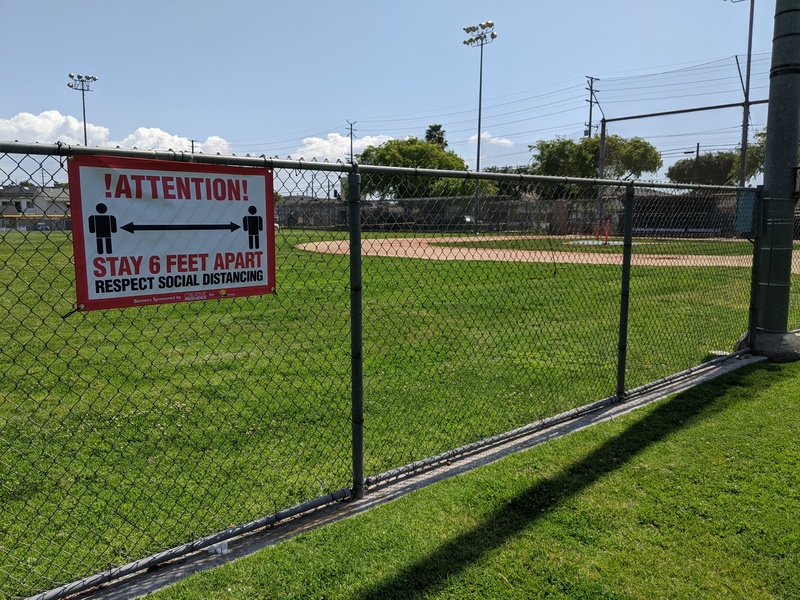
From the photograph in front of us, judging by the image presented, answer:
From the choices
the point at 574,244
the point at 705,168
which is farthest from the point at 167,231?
the point at 705,168

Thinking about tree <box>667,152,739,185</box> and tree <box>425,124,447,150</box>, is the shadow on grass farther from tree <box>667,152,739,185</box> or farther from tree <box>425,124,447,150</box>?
tree <box>425,124,447,150</box>

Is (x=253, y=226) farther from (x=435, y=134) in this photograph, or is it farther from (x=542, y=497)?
(x=435, y=134)

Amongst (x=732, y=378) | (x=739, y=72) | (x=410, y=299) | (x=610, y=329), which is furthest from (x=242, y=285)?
(x=739, y=72)

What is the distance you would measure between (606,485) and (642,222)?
850cm

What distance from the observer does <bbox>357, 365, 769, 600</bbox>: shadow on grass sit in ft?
9.13

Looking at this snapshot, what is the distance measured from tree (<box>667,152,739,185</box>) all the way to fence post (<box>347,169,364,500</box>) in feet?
165

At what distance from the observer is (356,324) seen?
11.5ft

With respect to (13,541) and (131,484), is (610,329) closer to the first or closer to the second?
(131,484)

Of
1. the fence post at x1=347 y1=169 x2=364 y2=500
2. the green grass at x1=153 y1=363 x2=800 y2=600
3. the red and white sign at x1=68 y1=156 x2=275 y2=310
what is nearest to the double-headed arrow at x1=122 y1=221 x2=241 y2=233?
the red and white sign at x1=68 y1=156 x2=275 y2=310

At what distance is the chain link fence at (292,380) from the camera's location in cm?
328

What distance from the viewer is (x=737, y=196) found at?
6.70 meters

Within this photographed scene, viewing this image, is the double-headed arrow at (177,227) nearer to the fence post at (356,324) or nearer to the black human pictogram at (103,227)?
the black human pictogram at (103,227)

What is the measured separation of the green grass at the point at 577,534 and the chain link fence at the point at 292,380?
0.45m

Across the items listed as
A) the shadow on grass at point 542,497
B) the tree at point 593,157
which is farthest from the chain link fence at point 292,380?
the tree at point 593,157
